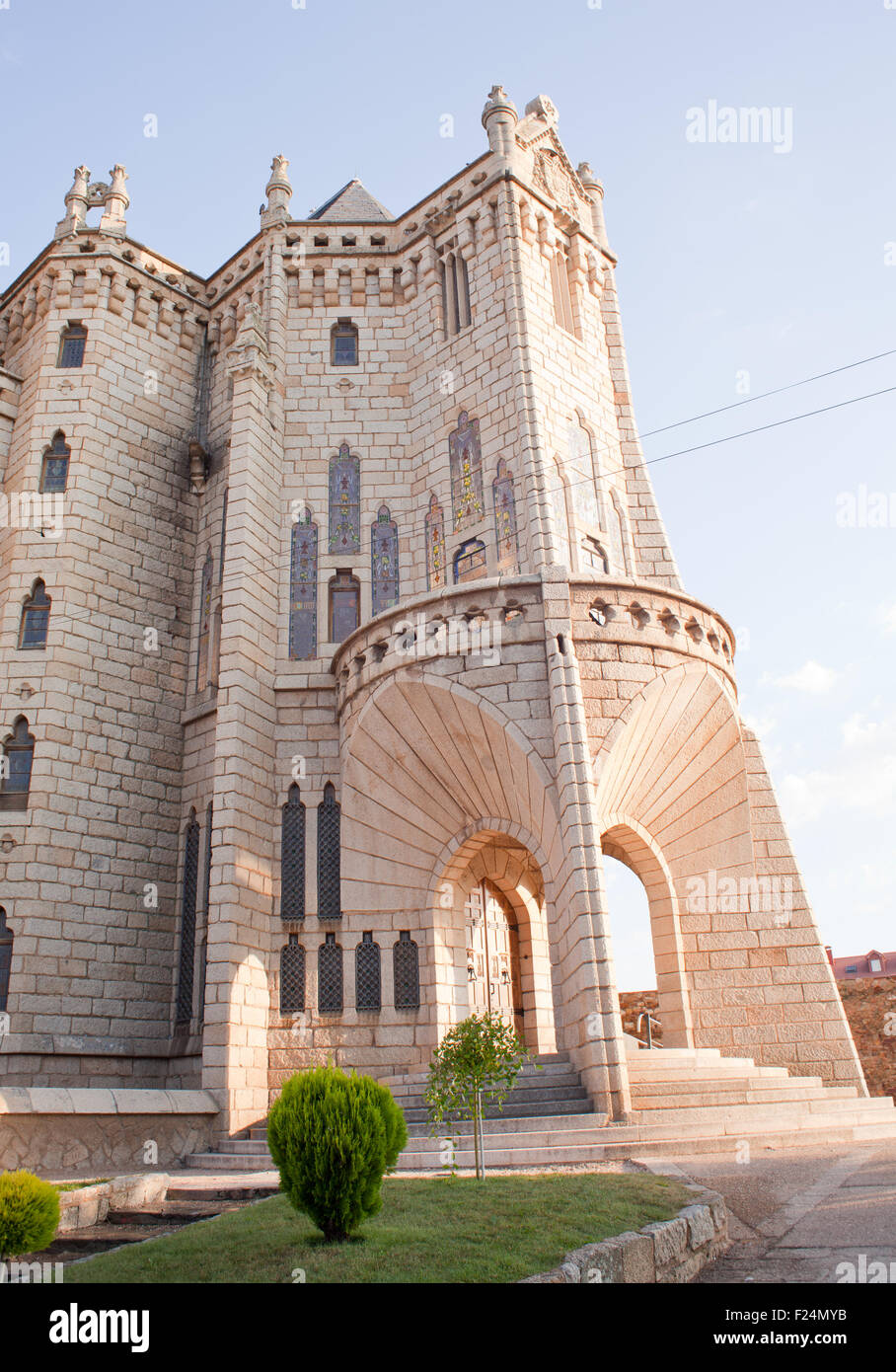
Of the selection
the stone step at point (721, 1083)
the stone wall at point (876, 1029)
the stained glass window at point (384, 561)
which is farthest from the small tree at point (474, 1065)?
the stone wall at point (876, 1029)

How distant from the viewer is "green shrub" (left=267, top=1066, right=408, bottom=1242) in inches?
239

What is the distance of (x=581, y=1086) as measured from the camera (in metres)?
12.6

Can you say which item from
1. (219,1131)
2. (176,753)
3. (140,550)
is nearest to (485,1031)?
(219,1131)

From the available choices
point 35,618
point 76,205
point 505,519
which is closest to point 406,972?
point 505,519

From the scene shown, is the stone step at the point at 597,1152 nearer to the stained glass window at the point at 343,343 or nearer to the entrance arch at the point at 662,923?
the entrance arch at the point at 662,923

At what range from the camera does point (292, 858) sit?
53.9 feet

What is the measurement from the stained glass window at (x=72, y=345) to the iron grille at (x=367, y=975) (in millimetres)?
13323

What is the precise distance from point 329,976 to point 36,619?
837 centimetres

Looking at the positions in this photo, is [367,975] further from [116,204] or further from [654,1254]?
[116,204]

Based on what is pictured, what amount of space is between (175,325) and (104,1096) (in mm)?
16218

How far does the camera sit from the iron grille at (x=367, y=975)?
15.5 metres

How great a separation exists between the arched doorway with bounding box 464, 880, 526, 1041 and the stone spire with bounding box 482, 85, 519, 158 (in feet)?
48.7

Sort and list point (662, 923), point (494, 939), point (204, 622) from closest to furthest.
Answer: point (662, 923), point (494, 939), point (204, 622)

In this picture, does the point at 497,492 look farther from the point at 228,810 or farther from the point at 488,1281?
the point at 488,1281
